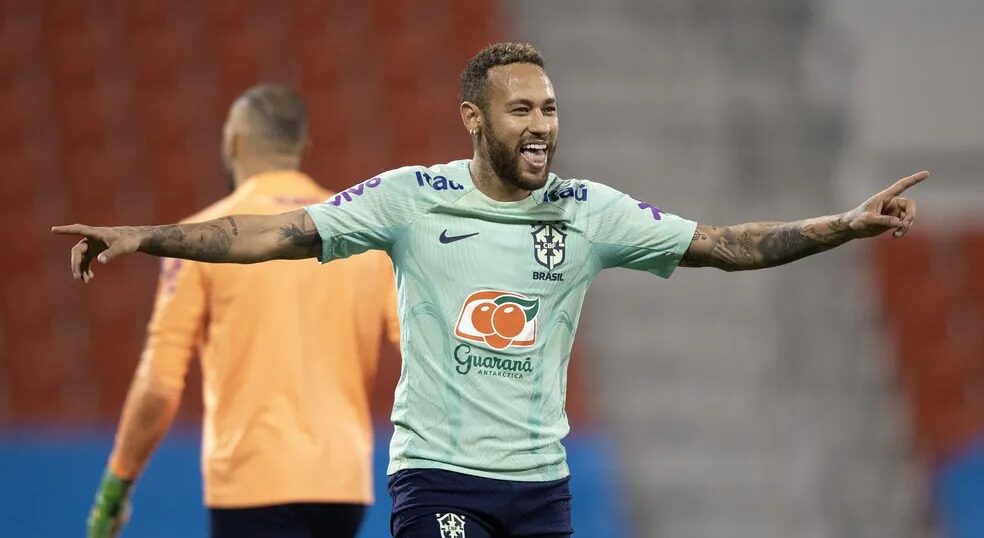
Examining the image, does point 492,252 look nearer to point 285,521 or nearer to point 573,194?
point 573,194

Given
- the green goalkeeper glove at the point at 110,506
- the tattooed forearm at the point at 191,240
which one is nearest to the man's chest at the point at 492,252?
the tattooed forearm at the point at 191,240

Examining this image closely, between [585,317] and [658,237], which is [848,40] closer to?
[585,317]

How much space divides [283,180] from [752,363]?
396cm

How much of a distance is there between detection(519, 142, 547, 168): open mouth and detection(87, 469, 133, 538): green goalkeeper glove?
67.3 inches

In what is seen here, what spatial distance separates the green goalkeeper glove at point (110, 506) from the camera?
393 centimetres

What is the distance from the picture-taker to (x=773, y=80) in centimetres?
822

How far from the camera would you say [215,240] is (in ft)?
9.06

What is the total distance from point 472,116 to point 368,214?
33cm

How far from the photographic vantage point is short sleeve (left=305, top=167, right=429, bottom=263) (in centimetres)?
285

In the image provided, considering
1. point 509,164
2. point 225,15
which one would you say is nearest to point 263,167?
point 509,164

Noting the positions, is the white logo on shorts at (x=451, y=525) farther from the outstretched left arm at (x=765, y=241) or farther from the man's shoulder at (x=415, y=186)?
the outstretched left arm at (x=765, y=241)

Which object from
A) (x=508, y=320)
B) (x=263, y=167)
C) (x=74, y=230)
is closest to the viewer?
(x=74, y=230)

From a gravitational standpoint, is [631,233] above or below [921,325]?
above

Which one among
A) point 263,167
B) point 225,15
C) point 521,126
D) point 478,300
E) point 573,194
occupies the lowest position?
point 478,300
